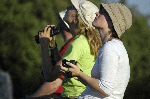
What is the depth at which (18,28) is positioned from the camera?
36.0 feet

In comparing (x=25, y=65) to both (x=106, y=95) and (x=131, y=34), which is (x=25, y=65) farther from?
(x=106, y=95)

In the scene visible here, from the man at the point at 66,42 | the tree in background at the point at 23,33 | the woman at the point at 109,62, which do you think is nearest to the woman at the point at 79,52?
the man at the point at 66,42

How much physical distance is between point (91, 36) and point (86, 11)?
263mm

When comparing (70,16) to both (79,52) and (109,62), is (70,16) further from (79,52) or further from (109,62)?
(109,62)

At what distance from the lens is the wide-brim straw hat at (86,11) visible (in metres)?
5.68

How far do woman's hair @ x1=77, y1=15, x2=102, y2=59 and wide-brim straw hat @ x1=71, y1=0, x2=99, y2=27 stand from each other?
4cm

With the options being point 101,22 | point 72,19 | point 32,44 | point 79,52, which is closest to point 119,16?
point 101,22

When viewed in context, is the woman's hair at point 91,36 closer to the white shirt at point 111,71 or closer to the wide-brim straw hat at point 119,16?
the wide-brim straw hat at point 119,16

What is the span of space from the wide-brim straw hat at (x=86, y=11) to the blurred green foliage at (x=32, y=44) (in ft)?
14.4

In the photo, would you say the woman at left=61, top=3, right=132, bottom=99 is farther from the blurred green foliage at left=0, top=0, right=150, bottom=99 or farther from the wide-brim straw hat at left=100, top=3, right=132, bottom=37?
the blurred green foliage at left=0, top=0, right=150, bottom=99

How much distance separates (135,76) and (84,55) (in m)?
5.15

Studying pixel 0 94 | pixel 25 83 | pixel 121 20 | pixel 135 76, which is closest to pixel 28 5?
pixel 25 83

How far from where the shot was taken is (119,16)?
188 inches

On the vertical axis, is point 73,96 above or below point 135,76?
above
